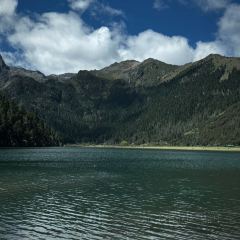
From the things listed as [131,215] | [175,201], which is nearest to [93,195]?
[175,201]

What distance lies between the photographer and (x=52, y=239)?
1479 inches

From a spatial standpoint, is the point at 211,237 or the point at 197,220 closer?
the point at 211,237

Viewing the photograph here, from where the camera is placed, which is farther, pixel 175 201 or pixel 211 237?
pixel 175 201

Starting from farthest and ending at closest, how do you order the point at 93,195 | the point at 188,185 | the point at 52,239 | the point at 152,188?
the point at 188,185 < the point at 152,188 < the point at 93,195 < the point at 52,239

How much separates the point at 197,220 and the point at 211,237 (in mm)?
8199

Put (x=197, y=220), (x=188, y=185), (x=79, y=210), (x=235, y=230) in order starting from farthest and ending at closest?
(x=188, y=185) → (x=79, y=210) → (x=197, y=220) → (x=235, y=230)

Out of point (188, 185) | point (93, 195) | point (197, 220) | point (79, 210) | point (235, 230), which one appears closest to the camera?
point (235, 230)

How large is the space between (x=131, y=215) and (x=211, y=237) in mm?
12727

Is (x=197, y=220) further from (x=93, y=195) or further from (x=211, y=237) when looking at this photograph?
(x=93, y=195)

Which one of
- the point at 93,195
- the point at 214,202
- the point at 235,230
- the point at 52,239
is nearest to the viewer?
the point at 52,239

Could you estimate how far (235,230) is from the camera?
4178 centimetres

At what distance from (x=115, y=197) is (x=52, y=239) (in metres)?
27.4

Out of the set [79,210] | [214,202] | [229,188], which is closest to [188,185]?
[229,188]

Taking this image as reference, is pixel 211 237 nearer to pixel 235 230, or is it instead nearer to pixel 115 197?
pixel 235 230
